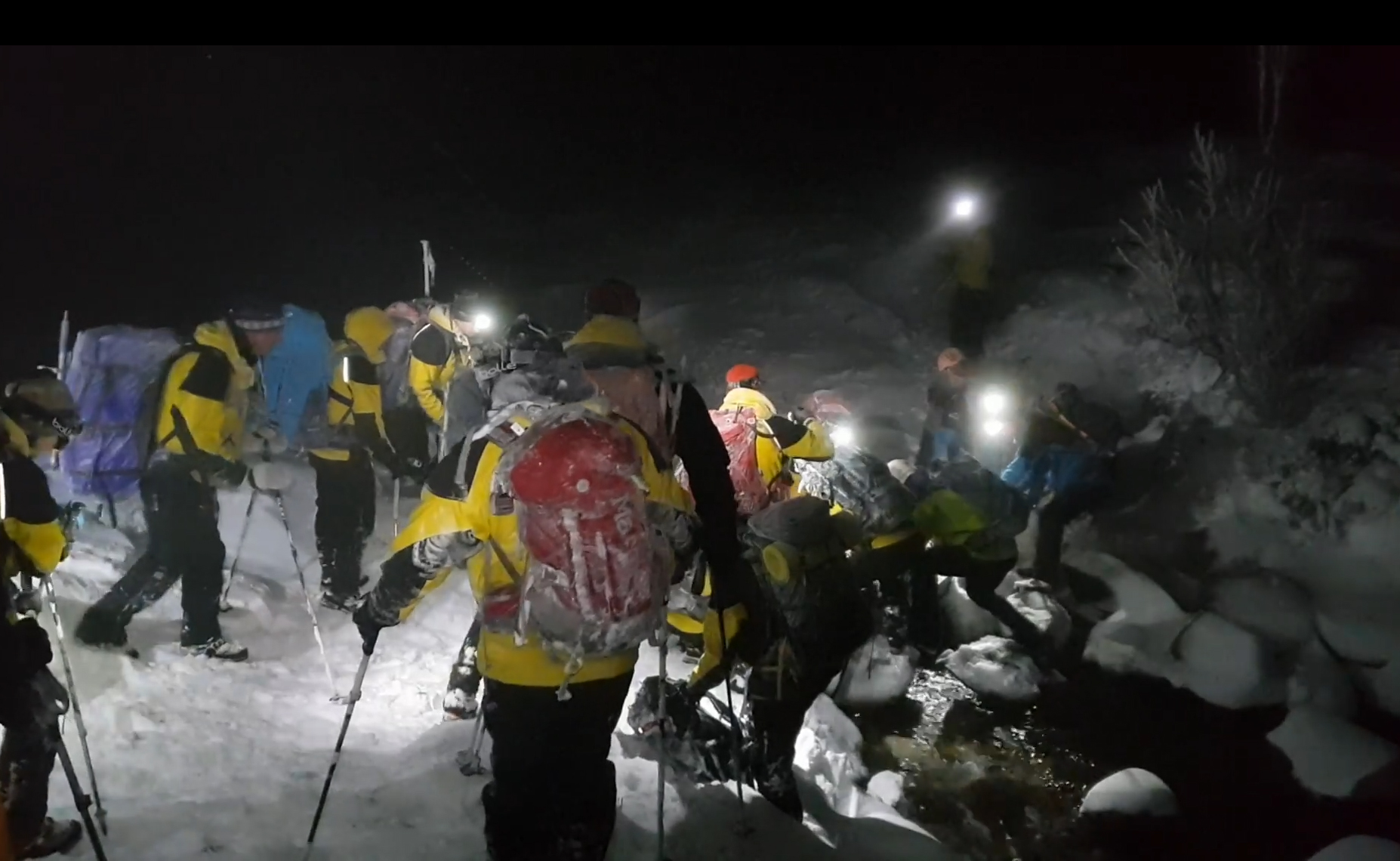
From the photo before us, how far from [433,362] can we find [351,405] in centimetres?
72

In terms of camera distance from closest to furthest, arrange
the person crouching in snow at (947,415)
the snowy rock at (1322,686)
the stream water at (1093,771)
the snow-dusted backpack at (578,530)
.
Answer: the snow-dusted backpack at (578,530)
the stream water at (1093,771)
the snowy rock at (1322,686)
the person crouching in snow at (947,415)

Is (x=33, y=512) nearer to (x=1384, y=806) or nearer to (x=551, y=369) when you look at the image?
(x=551, y=369)

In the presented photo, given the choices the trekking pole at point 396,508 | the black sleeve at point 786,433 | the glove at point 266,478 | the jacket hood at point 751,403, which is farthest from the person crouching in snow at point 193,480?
the black sleeve at point 786,433

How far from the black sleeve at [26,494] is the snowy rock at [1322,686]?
26.7ft

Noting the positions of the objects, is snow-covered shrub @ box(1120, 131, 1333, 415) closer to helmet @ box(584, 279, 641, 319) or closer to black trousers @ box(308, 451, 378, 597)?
helmet @ box(584, 279, 641, 319)

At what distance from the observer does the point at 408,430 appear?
7680mm

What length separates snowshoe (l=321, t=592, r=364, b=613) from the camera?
6789mm

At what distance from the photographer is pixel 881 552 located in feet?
22.6

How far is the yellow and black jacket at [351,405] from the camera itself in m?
6.79

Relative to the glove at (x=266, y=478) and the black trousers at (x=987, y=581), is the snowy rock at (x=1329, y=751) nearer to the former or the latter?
the black trousers at (x=987, y=581)

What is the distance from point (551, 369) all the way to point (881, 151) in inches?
907

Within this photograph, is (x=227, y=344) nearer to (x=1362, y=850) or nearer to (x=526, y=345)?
(x=526, y=345)

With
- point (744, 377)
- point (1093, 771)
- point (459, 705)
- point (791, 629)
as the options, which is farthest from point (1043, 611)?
point (459, 705)

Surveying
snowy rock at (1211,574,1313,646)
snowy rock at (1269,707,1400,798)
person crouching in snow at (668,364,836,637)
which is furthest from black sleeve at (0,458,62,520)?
snowy rock at (1211,574,1313,646)
